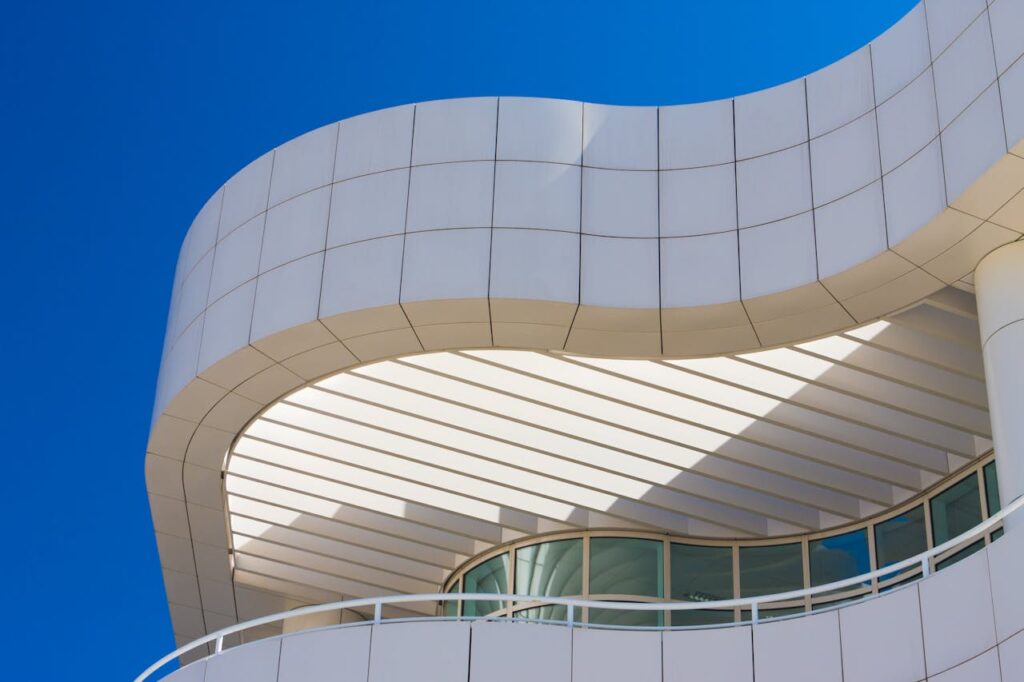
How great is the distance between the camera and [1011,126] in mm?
14711

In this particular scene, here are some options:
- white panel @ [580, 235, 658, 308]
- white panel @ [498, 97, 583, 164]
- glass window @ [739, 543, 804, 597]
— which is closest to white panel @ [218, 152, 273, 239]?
white panel @ [498, 97, 583, 164]

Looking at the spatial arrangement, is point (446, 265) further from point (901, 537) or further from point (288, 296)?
point (901, 537)

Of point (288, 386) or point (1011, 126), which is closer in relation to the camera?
point (1011, 126)

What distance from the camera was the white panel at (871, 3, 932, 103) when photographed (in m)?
16.3

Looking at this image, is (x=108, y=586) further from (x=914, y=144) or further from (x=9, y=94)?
(x=914, y=144)

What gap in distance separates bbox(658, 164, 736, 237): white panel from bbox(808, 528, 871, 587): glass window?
5922 mm

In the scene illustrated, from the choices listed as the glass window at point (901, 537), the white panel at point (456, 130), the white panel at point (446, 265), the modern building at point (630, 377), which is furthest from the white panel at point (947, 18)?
the glass window at point (901, 537)

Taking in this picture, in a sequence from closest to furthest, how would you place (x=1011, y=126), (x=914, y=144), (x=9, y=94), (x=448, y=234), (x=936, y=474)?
(x=1011, y=126) → (x=914, y=144) → (x=448, y=234) → (x=936, y=474) → (x=9, y=94)

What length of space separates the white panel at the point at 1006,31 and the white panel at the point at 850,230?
2001 mm

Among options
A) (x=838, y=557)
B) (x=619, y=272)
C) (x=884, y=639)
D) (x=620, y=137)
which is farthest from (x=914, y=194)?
(x=838, y=557)

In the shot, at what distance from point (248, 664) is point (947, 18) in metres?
10.4

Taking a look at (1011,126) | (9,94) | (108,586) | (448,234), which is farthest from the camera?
(9,94)

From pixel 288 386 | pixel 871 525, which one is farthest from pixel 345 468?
pixel 871 525

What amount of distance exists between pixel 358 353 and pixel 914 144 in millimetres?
7139
